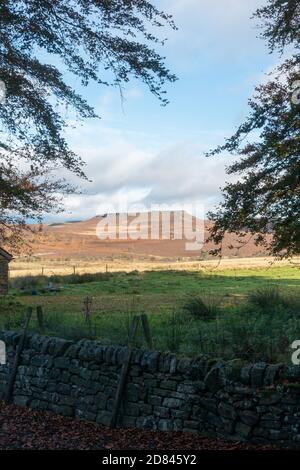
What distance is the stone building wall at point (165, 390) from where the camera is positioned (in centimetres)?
691

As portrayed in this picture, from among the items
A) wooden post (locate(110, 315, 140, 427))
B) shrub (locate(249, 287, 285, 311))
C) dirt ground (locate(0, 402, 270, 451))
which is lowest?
dirt ground (locate(0, 402, 270, 451))

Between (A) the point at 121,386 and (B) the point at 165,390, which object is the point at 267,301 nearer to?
(A) the point at 121,386

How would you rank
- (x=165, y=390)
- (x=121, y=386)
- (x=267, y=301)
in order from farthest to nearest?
1. (x=267, y=301)
2. (x=121, y=386)
3. (x=165, y=390)

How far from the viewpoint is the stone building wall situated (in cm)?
691

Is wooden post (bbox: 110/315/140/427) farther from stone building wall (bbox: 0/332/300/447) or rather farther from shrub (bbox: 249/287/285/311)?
shrub (bbox: 249/287/285/311)

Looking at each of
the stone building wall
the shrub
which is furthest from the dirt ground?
the shrub

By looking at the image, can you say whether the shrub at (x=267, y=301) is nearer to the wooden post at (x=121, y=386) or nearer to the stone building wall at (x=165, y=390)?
the stone building wall at (x=165, y=390)

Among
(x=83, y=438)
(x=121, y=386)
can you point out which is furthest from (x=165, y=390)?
(x=83, y=438)

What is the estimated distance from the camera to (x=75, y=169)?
49.8 feet

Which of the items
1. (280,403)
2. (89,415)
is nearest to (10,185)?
(89,415)

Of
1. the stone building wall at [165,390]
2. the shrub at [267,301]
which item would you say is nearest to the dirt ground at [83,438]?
the stone building wall at [165,390]

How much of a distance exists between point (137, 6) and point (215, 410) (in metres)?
9.61

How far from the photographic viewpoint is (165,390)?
820 cm

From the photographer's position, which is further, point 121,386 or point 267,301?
point 267,301
